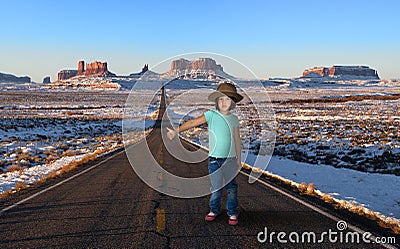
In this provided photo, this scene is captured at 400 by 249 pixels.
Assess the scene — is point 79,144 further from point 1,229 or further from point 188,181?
point 1,229

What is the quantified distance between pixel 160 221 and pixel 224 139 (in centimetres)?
169

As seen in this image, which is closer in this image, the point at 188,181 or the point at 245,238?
A: the point at 245,238

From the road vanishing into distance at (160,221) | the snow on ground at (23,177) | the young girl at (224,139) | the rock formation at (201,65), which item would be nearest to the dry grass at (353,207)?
the road vanishing into distance at (160,221)

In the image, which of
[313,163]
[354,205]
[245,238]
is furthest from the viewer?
[313,163]

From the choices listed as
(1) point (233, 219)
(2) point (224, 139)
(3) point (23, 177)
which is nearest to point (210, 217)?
(1) point (233, 219)

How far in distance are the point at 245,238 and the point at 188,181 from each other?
14.8ft

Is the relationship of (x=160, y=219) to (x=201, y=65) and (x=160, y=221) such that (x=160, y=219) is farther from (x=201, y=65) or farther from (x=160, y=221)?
(x=201, y=65)

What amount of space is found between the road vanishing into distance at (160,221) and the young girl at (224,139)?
0.61 meters

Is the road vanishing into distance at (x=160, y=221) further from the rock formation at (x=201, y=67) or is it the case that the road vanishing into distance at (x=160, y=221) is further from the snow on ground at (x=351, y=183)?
the rock formation at (x=201, y=67)

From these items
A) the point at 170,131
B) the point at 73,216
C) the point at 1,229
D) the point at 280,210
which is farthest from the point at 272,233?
the point at 1,229

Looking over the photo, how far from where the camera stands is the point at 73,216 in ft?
19.8

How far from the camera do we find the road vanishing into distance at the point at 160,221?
4.75m

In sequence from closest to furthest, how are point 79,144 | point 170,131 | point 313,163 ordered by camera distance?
point 170,131, point 313,163, point 79,144

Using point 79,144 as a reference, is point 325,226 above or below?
above
